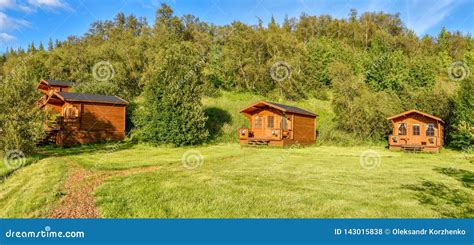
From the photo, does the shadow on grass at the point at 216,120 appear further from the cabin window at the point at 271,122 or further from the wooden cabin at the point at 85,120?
the wooden cabin at the point at 85,120

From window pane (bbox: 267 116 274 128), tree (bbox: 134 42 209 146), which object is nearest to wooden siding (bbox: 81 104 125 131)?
tree (bbox: 134 42 209 146)

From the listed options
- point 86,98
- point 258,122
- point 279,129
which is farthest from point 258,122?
point 86,98

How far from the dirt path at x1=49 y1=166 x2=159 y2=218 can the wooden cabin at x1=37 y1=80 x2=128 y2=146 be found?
12834 mm

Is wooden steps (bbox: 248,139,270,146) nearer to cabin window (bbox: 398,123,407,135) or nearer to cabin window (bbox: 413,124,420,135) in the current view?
cabin window (bbox: 398,123,407,135)

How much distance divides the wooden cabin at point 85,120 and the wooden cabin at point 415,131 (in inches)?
920

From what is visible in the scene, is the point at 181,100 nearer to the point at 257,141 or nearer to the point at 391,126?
the point at 257,141

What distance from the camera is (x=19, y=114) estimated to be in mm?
19031

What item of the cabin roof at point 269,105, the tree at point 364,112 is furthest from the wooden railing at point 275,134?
the tree at point 364,112

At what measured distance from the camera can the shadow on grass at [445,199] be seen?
9.05 m

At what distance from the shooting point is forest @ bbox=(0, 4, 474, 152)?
27.8 m

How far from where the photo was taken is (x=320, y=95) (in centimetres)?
4875

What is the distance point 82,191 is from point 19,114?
10.5 m

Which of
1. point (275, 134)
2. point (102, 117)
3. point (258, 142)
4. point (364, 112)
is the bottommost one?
point (258, 142)

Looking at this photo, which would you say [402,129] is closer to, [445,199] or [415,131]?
[415,131]
